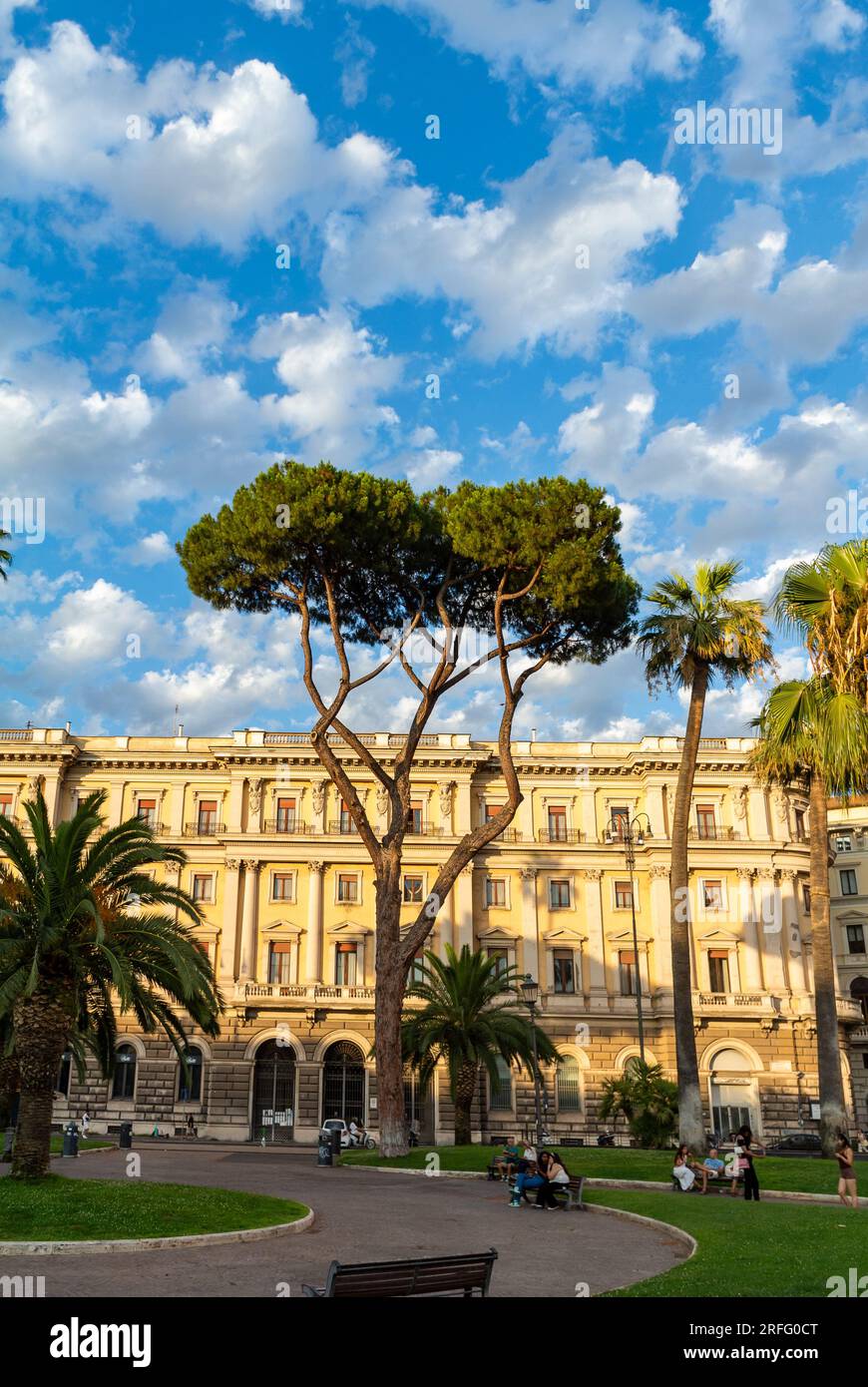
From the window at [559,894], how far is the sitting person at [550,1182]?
3150cm

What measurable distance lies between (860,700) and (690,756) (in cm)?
447

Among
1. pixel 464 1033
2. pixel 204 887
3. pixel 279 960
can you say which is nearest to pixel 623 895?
pixel 279 960

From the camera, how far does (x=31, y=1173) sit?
56.0 ft

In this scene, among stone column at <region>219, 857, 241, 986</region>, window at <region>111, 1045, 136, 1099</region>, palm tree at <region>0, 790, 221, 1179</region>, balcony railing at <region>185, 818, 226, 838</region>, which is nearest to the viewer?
palm tree at <region>0, 790, 221, 1179</region>

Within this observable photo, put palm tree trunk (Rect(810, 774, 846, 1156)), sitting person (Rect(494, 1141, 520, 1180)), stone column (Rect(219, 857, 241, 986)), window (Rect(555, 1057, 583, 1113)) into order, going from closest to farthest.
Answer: sitting person (Rect(494, 1141, 520, 1180))
palm tree trunk (Rect(810, 774, 846, 1156))
window (Rect(555, 1057, 583, 1113))
stone column (Rect(219, 857, 241, 986))

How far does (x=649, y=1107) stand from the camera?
34781 mm

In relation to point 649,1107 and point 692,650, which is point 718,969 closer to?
point 649,1107

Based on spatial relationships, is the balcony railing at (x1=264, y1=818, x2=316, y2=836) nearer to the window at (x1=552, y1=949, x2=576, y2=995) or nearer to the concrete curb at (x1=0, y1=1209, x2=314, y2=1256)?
the window at (x1=552, y1=949, x2=576, y2=995)

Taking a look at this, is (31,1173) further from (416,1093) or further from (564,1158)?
(416,1093)

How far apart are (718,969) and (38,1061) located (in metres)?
37.3

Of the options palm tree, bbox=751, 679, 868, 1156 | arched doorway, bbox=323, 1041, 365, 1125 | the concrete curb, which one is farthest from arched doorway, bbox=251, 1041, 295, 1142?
the concrete curb

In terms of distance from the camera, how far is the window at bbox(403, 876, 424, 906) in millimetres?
50188

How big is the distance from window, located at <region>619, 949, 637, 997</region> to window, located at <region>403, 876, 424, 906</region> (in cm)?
921
